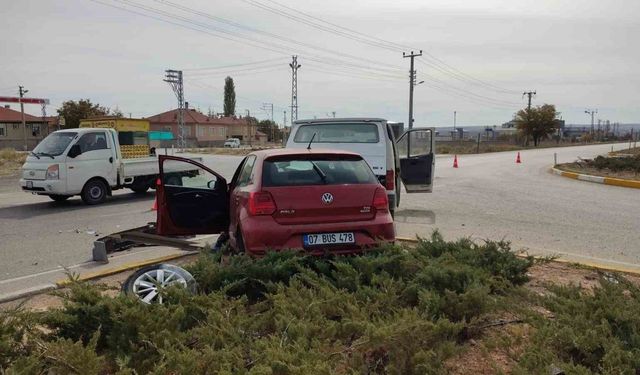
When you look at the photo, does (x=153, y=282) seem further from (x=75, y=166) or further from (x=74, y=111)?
(x=74, y=111)

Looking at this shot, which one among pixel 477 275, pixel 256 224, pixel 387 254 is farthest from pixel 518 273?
pixel 256 224

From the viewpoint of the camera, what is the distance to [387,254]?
16.3 feet

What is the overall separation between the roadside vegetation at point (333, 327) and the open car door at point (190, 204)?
179 cm

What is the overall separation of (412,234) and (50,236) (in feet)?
20.6

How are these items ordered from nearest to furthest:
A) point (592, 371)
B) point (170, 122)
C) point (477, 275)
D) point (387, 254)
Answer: point (592, 371)
point (477, 275)
point (387, 254)
point (170, 122)

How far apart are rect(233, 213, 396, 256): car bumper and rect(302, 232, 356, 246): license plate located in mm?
32

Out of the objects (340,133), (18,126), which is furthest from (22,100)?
(340,133)

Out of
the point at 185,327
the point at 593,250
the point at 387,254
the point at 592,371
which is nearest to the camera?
the point at 592,371

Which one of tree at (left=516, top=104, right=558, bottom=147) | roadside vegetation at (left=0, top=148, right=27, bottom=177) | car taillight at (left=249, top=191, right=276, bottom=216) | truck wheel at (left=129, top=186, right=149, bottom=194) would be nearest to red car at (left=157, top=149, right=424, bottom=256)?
car taillight at (left=249, top=191, right=276, bottom=216)

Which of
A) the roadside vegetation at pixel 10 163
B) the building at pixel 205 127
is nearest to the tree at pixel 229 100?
the building at pixel 205 127

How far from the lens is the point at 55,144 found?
42.8ft

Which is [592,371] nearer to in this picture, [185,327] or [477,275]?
[477,275]

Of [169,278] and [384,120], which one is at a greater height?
[384,120]

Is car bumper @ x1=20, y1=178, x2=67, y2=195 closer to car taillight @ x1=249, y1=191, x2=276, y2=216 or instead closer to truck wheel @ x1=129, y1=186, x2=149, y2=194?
truck wheel @ x1=129, y1=186, x2=149, y2=194
